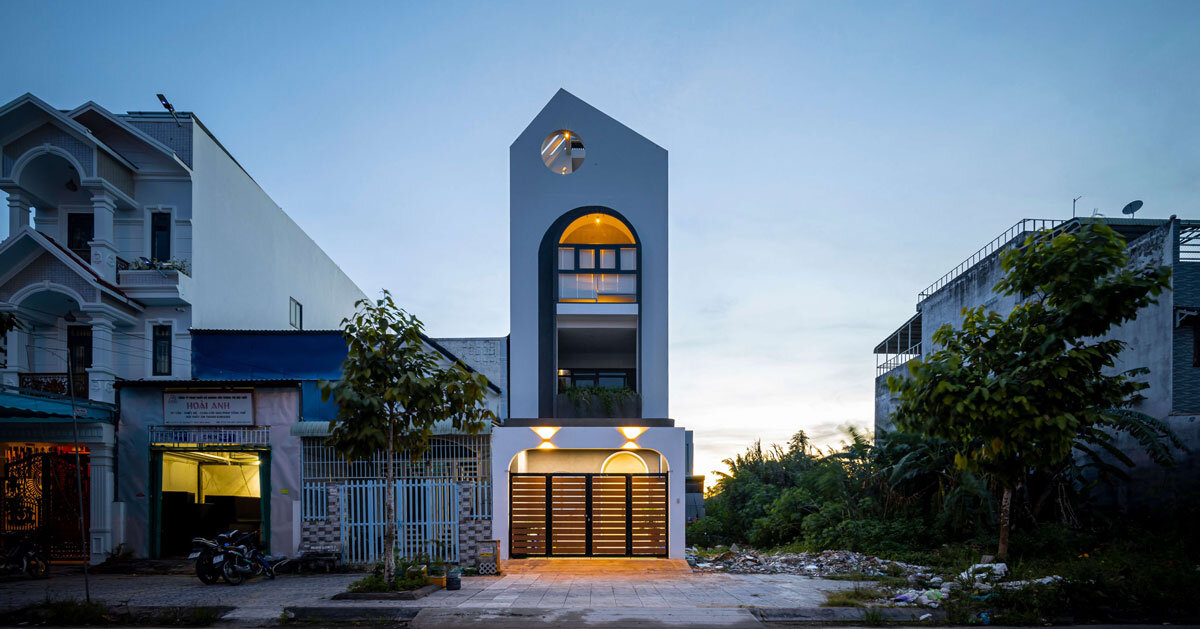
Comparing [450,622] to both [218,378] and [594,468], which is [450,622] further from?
[218,378]

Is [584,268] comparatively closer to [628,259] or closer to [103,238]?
[628,259]

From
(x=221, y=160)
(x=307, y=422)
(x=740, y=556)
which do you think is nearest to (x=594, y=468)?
(x=740, y=556)

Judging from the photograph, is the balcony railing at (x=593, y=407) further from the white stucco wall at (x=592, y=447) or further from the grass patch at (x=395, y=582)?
the grass patch at (x=395, y=582)

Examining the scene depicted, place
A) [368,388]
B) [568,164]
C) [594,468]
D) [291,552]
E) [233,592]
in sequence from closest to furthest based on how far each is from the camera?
[368,388], [233,592], [291,552], [594,468], [568,164]

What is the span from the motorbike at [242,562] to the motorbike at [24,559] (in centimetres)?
482

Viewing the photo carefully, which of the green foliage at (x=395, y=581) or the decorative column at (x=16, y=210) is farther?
the decorative column at (x=16, y=210)

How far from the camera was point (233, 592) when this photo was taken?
44.4 ft

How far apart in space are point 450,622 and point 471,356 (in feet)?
59.6

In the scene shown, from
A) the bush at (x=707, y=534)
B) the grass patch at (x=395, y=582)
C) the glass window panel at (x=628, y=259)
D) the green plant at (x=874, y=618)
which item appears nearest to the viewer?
the green plant at (x=874, y=618)

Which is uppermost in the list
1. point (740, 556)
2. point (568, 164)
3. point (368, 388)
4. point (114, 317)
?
point (568, 164)

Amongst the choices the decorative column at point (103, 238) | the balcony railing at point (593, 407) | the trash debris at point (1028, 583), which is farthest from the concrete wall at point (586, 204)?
the decorative column at point (103, 238)

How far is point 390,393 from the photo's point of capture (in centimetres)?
1228

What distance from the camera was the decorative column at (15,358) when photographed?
18.5m

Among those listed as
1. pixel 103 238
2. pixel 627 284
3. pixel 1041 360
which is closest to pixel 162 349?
pixel 103 238
